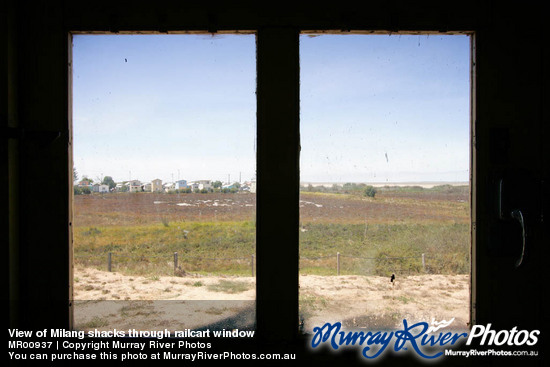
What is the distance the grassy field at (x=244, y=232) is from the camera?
1650 millimetres

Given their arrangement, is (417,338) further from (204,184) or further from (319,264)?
(204,184)

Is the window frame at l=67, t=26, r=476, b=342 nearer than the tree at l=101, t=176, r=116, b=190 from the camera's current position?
Yes

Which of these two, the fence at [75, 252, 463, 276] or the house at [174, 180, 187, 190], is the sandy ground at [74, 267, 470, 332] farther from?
the house at [174, 180, 187, 190]

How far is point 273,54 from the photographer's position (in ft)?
5.10

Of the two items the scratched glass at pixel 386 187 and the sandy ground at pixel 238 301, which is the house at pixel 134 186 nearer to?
the sandy ground at pixel 238 301

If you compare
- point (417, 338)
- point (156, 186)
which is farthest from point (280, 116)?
point (417, 338)

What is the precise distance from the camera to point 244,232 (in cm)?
166

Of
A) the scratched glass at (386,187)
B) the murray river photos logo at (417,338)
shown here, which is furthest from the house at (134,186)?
the murray river photos logo at (417,338)

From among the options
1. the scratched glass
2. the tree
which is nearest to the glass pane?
the tree

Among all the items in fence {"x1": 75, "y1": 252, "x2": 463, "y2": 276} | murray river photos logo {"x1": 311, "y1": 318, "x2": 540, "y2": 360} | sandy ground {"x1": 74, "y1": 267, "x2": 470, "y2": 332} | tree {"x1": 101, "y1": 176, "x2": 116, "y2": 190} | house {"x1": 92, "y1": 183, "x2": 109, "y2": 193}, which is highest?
tree {"x1": 101, "y1": 176, "x2": 116, "y2": 190}

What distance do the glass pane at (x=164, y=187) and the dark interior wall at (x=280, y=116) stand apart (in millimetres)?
102

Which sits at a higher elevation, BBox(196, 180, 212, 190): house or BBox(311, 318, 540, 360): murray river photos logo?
BBox(196, 180, 212, 190): house

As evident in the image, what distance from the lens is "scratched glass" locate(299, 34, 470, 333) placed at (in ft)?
5.32
